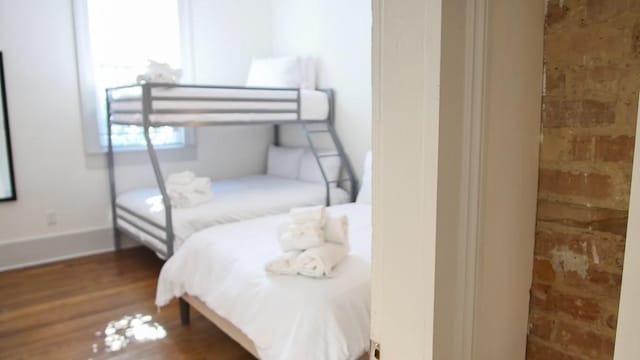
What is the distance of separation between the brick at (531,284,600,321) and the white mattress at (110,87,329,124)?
9.47 feet

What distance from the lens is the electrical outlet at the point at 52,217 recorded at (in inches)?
152

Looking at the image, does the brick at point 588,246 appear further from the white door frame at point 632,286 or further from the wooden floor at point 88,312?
the wooden floor at point 88,312

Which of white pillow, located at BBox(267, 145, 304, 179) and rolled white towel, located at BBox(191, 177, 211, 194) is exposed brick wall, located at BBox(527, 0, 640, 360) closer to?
rolled white towel, located at BBox(191, 177, 211, 194)

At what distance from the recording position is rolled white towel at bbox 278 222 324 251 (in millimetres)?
2004

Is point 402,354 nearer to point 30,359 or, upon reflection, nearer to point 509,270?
point 509,270

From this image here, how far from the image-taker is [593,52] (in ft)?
2.30

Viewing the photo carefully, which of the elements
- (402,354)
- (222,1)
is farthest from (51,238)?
(402,354)

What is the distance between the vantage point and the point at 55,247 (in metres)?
3.88

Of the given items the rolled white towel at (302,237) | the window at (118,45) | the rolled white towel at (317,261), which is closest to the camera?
the rolled white towel at (317,261)

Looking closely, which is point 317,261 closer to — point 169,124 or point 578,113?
point 578,113

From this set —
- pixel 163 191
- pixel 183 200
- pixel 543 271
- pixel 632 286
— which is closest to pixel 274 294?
pixel 543 271

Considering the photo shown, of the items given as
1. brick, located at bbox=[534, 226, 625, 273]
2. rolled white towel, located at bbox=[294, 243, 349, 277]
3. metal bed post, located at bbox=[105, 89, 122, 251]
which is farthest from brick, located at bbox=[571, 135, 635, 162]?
metal bed post, located at bbox=[105, 89, 122, 251]

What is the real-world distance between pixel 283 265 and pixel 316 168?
2.35 meters

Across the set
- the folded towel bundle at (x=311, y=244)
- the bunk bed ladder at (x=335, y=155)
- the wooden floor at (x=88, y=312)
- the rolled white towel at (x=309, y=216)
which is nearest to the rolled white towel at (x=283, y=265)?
the folded towel bundle at (x=311, y=244)
